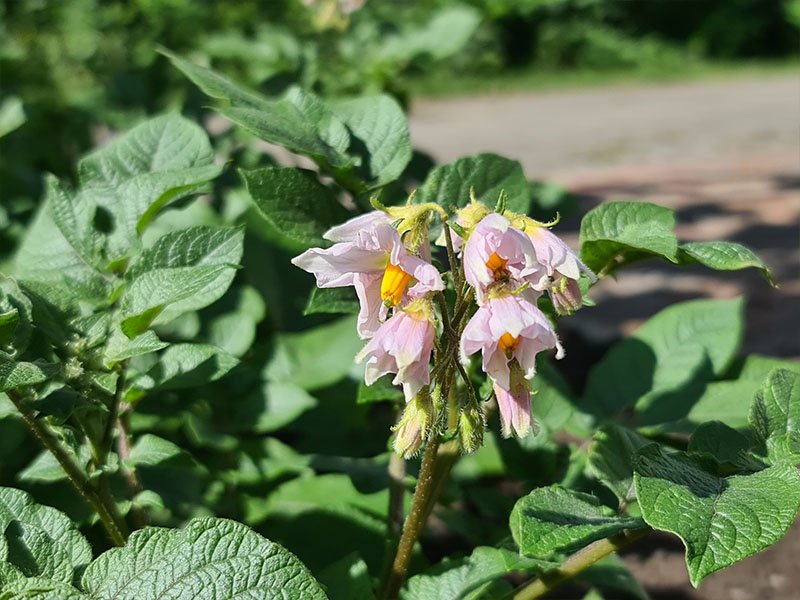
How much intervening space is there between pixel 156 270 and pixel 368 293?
0.92ft

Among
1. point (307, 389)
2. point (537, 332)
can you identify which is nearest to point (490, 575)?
point (537, 332)

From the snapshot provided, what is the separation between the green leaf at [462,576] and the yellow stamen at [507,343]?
1.00 feet

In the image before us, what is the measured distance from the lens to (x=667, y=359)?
55.1 inches

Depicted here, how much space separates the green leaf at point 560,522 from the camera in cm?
83

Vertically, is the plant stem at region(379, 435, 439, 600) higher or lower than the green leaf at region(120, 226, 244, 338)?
lower

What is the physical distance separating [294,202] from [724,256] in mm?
525

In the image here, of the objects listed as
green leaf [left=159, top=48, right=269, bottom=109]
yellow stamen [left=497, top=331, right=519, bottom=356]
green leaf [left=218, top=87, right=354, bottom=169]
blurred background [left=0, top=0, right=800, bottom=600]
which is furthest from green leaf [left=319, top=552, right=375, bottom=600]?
blurred background [left=0, top=0, right=800, bottom=600]

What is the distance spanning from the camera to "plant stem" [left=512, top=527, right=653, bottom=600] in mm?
940

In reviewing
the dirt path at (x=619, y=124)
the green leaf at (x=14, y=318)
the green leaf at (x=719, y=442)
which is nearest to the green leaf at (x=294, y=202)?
the green leaf at (x=14, y=318)

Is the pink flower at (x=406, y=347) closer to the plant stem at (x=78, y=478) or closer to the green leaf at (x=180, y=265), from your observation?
the green leaf at (x=180, y=265)

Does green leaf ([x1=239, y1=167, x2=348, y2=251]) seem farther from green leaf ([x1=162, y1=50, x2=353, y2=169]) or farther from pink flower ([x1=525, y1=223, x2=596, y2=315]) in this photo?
pink flower ([x1=525, y1=223, x2=596, y2=315])

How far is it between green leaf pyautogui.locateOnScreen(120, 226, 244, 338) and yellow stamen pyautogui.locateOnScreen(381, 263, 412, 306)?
0.23 meters

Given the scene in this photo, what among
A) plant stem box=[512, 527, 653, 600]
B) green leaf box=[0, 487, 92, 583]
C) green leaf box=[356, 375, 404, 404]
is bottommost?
plant stem box=[512, 527, 653, 600]

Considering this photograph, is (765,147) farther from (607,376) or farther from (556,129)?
(607,376)
